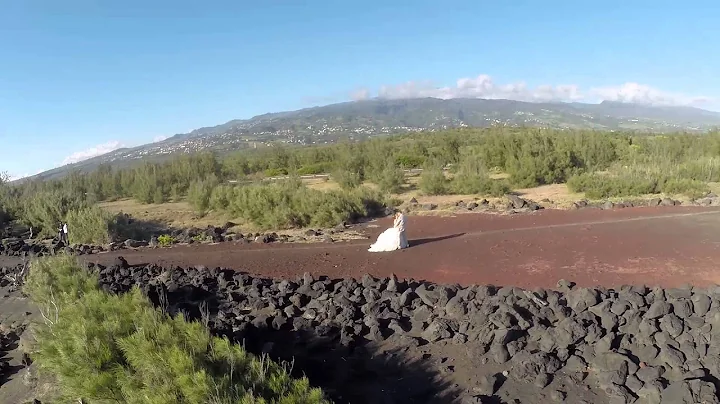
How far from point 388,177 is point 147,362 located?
2322 centimetres

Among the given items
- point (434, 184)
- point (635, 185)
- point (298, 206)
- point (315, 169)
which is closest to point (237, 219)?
point (298, 206)

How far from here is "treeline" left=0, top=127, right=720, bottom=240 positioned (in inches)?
834

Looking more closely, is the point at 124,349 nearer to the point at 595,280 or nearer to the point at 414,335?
the point at 414,335

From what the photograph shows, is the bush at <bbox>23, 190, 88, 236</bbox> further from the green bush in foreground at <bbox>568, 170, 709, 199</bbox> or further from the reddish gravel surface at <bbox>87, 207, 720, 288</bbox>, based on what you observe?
the green bush in foreground at <bbox>568, 170, 709, 199</bbox>

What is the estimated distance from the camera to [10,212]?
24.0 metres

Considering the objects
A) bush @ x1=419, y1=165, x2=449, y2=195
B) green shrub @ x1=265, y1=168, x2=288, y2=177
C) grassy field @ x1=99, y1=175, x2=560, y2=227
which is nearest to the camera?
grassy field @ x1=99, y1=175, x2=560, y2=227

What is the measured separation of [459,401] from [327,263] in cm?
724

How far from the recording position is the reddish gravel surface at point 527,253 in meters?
11.1

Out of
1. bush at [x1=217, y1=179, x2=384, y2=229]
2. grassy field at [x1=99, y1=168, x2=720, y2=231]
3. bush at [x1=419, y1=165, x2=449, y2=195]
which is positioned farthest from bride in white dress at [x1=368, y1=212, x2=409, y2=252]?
bush at [x1=419, y1=165, x2=449, y2=195]

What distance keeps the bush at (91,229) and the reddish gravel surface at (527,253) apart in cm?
282

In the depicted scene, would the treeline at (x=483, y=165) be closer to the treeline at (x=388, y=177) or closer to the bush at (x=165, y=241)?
the treeline at (x=388, y=177)

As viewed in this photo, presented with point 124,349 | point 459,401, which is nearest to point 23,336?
point 124,349

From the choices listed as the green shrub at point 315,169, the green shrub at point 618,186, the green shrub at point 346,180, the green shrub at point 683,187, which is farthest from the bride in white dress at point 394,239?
the green shrub at point 315,169

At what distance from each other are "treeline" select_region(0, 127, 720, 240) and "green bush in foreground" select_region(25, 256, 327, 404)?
13168 mm
